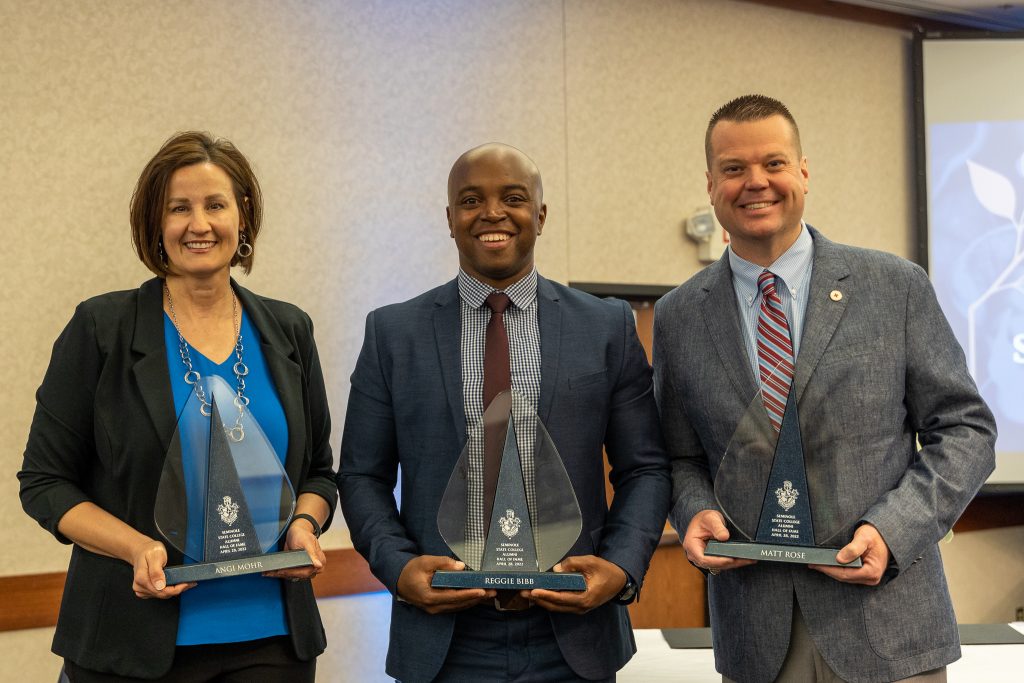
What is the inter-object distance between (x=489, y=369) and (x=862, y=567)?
30.1 inches

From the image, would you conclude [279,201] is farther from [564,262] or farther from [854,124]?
[854,124]

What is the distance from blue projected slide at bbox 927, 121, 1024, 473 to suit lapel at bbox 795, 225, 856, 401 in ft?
11.4

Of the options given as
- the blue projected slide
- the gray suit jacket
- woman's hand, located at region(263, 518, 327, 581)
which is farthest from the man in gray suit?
the blue projected slide

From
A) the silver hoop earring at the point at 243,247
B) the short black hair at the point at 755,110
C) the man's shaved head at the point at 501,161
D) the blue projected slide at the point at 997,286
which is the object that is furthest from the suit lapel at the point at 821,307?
the blue projected slide at the point at 997,286

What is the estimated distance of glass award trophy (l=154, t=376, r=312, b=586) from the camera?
1822 millimetres

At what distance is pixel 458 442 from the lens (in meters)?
1.95

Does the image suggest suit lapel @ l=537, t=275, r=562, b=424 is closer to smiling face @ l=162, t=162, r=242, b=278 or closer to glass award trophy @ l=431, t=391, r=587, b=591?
glass award trophy @ l=431, t=391, r=587, b=591

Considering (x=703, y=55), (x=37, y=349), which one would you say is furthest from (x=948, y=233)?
(x=37, y=349)

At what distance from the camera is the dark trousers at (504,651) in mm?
1874

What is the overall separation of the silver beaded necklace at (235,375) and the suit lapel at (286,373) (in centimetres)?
4

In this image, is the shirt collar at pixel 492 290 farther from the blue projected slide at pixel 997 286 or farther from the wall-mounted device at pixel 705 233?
the blue projected slide at pixel 997 286

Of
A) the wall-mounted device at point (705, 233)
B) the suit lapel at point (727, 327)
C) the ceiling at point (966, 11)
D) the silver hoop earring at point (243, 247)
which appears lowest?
the suit lapel at point (727, 327)

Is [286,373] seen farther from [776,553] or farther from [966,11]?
[966,11]

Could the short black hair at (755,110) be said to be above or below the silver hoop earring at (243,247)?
above
